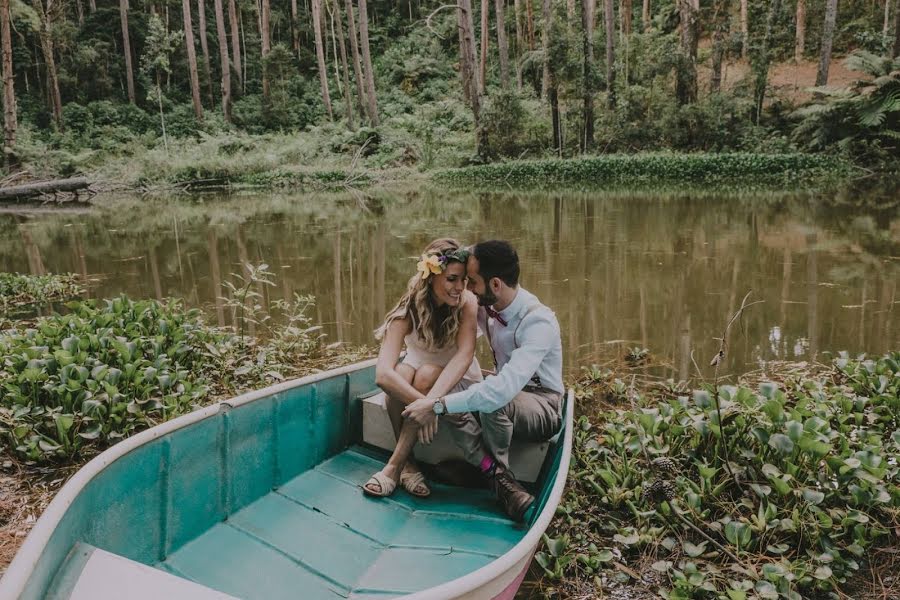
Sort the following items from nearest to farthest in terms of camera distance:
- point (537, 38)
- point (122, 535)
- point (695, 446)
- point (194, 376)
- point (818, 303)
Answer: point (122, 535) → point (695, 446) → point (194, 376) → point (818, 303) → point (537, 38)

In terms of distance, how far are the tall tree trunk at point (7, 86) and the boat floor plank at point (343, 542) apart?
72.0 feet

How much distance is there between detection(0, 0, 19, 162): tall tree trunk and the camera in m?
18.6

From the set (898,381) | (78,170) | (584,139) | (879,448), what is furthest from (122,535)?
(78,170)

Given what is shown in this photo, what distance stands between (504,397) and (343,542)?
892mm

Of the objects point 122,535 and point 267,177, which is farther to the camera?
point 267,177

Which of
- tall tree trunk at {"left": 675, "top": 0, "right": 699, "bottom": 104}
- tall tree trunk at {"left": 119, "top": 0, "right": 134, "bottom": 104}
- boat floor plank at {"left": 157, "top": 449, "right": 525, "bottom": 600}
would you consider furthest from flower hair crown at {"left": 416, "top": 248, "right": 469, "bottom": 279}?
tall tree trunk at {"left": 119, "top": 0, "right": 134, "bottom": 104}

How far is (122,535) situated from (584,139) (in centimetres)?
2203

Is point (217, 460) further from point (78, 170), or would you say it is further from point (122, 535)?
point (78, 170)

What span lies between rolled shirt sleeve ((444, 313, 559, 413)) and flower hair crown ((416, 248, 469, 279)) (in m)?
0.43

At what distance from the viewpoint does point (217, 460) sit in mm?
2576

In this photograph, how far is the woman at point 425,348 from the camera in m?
2.85

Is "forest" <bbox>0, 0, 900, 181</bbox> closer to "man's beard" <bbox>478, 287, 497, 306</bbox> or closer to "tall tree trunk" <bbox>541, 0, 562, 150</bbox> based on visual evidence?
"tall tree trunk" <bbox>541, 0, 562, 150</bbox>

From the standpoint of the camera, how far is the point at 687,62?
2038 cm

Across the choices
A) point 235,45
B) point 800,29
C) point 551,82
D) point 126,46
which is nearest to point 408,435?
point 551,82
